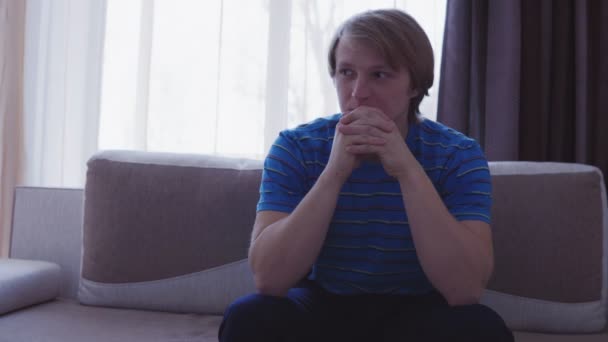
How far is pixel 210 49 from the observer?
2295mm

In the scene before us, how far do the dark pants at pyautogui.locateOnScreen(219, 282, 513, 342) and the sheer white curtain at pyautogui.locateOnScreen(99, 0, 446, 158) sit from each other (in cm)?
118

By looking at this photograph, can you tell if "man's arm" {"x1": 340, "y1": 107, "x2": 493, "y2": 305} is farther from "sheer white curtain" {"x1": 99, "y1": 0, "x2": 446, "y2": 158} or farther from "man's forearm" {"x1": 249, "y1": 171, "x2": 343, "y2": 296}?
"sheer white curtain" {"x1": 99, "y1": 0, "x2": 446, "y2": 158}

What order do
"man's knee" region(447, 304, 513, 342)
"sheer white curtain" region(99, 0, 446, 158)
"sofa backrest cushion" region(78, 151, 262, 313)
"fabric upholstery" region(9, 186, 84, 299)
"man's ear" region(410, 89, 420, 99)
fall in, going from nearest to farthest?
"man's knee" region(447, 304, 513, 342), "man's ear" region(410, 89, 420, 99), "sofa backrest cushion" region(78, 151, 262, 313), "fabric upholstery" region(9, 186, 84, 299), "sheer white curtain" region(99, 0, 446, 158)

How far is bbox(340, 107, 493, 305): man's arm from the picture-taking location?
41.2 inches

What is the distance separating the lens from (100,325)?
1.41 m

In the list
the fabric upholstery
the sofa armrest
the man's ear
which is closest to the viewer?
the man's ear

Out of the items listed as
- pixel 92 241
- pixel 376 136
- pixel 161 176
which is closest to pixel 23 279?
pixel 92 241

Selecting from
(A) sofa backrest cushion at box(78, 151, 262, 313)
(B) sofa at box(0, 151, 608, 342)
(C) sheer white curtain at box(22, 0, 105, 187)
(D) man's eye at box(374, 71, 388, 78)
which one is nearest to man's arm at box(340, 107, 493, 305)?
(D) man's eye at box(374, 71, 388, 78)

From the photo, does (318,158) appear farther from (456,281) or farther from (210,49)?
(210,49)

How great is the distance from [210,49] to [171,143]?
1.37 feet

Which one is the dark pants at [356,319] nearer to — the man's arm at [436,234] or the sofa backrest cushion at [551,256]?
the man's arm at [436,234]

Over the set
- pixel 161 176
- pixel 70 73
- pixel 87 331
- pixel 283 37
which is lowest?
pixel 87 331

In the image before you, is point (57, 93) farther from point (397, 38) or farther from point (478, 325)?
Result: point (478, 325)

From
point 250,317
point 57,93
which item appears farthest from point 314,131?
point 57,93
